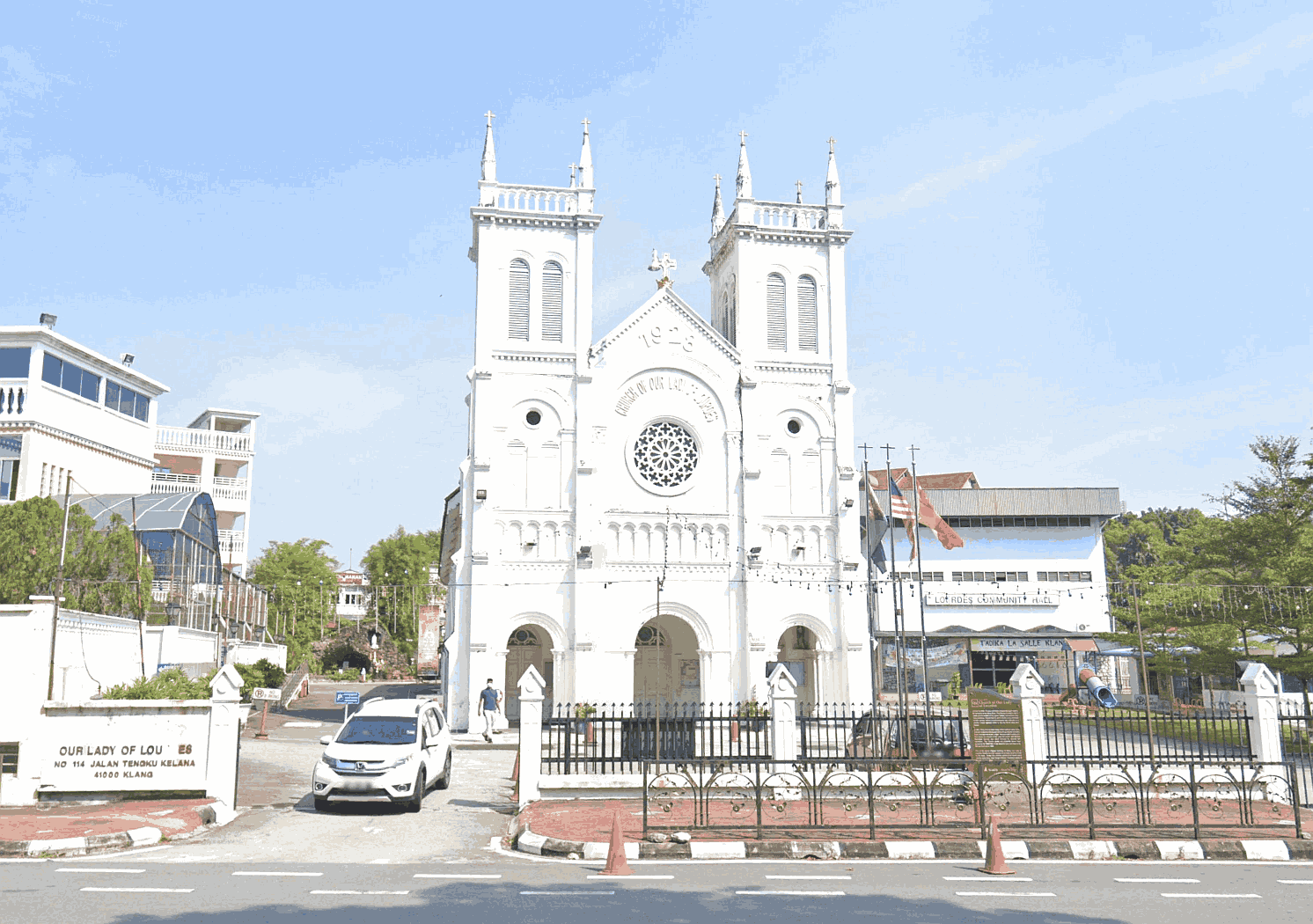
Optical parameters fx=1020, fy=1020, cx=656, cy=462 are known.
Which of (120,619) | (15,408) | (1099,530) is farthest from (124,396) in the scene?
(1099,530)

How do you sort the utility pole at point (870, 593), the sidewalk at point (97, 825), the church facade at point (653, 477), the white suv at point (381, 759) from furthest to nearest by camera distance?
the church facade at point (653, 477) → the utility pole at point (870, 593) → the white suv at point (381, 759) → the sidewalk at point (97, 825)

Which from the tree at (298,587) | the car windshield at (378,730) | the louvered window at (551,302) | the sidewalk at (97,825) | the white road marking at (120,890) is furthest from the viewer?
the tree at (298,587)

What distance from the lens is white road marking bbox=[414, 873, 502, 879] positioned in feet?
38.2

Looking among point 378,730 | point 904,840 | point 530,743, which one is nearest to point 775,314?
point 530,743

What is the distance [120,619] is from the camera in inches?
989

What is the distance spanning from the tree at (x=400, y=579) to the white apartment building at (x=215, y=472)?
18.5 metres

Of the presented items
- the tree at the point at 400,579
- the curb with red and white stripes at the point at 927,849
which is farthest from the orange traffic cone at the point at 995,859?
the tree at the point at 400,579

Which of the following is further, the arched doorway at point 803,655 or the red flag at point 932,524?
the arched doorway at point 803,655

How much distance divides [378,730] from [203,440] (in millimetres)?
44621

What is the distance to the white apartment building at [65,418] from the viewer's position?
41.6 meters

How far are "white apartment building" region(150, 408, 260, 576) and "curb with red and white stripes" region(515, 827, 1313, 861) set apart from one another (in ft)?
152

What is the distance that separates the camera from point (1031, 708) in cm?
1934

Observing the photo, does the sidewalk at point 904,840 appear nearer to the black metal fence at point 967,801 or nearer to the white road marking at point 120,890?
the black metal fence at point 967,801

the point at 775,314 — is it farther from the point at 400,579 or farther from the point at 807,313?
the point at 400,579
